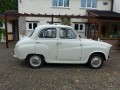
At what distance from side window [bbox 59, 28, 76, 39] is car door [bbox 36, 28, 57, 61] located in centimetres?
30

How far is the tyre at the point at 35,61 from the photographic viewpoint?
27.8 ft

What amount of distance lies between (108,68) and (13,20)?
15361 millimetres

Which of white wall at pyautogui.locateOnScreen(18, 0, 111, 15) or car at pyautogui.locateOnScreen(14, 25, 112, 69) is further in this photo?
white wall at pyautogui.locateOnScreen(18, 0, 111, 15)

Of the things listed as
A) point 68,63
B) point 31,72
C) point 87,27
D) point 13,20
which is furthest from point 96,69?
point 13,20

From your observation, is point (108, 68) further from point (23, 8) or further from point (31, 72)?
point (23, 8)

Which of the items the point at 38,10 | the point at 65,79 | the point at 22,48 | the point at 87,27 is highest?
the point at 38,10

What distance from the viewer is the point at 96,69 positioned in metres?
8.74

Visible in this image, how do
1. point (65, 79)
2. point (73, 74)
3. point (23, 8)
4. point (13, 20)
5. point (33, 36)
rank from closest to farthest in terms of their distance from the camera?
point (65, 79)
point (73, 74)
point (33, 36)
point (23, 8)
point (13, 20)

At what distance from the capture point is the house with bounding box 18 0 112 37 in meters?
19.3

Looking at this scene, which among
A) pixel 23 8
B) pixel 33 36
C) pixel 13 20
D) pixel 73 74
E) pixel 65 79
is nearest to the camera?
pixel 65 79

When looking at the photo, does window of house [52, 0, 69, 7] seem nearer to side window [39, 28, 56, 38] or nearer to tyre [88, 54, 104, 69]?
side window [39, 28, 56, 38]

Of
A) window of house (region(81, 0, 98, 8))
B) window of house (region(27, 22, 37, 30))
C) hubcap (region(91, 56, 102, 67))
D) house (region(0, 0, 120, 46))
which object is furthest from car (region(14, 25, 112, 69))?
window of house (region(81, 0, 98, 8))

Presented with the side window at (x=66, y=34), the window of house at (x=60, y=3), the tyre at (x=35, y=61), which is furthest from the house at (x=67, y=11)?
the tyre at (x=35, y=61)

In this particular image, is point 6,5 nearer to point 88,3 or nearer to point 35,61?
point 88,3
